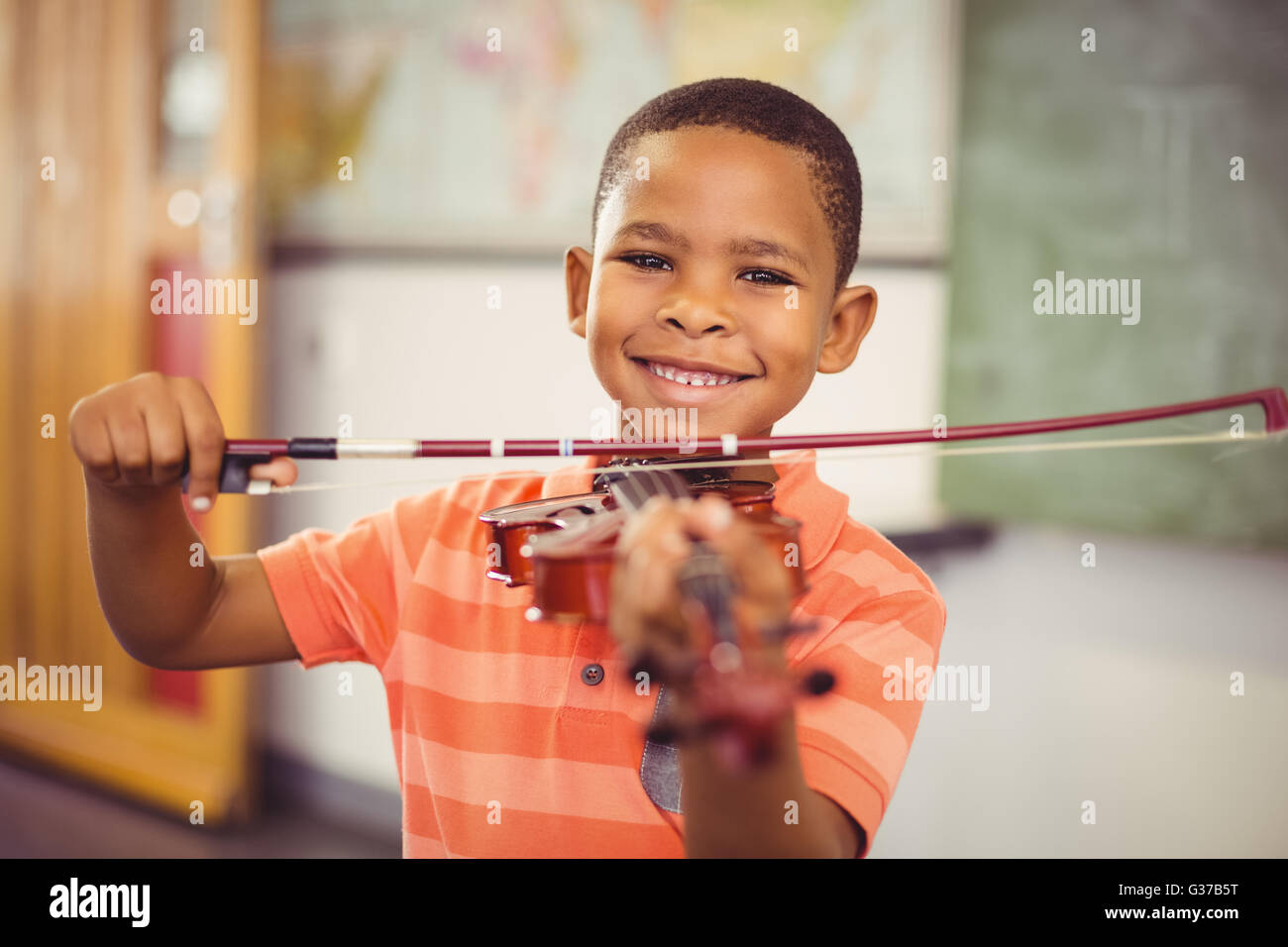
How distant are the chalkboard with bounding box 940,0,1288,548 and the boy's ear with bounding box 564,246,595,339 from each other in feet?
2.69

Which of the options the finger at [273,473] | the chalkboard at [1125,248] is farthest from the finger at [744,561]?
the chalkboard at [1125,248]

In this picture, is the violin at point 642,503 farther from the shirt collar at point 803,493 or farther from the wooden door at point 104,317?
the wooden door at point 104,317

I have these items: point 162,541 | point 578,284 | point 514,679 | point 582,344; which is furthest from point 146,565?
point 582,344

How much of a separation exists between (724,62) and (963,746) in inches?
→ 42.6

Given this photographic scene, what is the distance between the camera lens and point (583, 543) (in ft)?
2.22

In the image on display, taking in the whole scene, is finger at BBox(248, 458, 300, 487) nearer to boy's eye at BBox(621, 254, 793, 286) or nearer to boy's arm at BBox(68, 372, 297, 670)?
boy's arm at BBox(68, 372, 297, 670)

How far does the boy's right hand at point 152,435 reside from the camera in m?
0.73

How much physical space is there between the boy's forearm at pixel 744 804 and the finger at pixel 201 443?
374 millimetres

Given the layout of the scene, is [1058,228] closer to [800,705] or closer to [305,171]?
[800,705]

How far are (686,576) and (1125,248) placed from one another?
1169 millimetres

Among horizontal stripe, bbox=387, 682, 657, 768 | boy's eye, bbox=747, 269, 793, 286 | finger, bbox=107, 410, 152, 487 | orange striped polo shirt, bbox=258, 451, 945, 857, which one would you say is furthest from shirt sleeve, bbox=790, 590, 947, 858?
finger, bbox=107, 410, 152, 487

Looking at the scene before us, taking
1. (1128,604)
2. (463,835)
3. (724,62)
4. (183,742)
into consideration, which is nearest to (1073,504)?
(1128,604)

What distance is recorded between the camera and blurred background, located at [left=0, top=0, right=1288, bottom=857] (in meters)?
1.42

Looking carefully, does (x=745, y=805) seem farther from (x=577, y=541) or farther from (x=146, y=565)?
(x=146, y=565)
